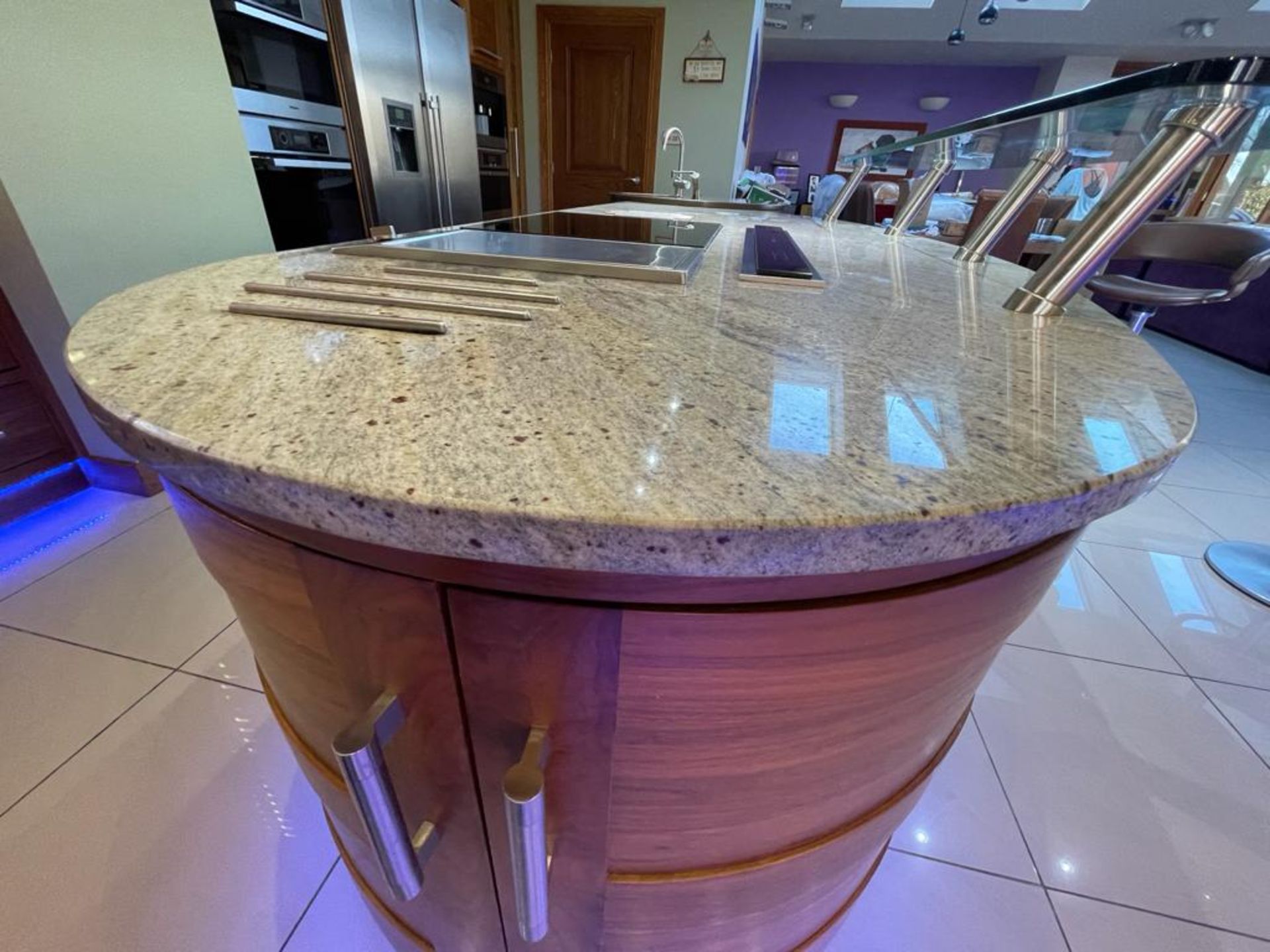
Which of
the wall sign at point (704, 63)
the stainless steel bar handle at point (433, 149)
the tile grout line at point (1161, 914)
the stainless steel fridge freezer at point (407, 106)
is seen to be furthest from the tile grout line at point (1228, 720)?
the wall sign at point (704, 63)

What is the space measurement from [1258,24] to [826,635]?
977 cm

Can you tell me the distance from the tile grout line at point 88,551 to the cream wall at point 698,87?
372 cm

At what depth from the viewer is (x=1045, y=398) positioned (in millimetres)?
374

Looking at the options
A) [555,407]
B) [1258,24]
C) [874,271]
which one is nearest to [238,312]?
[555,407]

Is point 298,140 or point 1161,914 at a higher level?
point 298,140

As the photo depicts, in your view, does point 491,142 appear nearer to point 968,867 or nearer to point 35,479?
point 35,479

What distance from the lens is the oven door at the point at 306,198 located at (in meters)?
1.85

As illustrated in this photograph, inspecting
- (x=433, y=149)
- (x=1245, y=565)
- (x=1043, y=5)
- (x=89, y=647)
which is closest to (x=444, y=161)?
(x=433, y=149)

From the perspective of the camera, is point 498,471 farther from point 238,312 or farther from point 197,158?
point 197,158

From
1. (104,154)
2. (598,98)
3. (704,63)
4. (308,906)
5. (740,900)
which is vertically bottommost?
(308,906)

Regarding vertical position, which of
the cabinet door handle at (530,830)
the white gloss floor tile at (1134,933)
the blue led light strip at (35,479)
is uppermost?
the cabinet door handle at (530,830)

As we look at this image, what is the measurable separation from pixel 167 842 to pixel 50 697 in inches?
20.1

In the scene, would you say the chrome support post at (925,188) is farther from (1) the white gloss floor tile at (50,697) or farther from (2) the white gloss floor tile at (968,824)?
(1) the white gloss floor tile at (50,697)

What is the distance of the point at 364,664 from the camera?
0.35m
